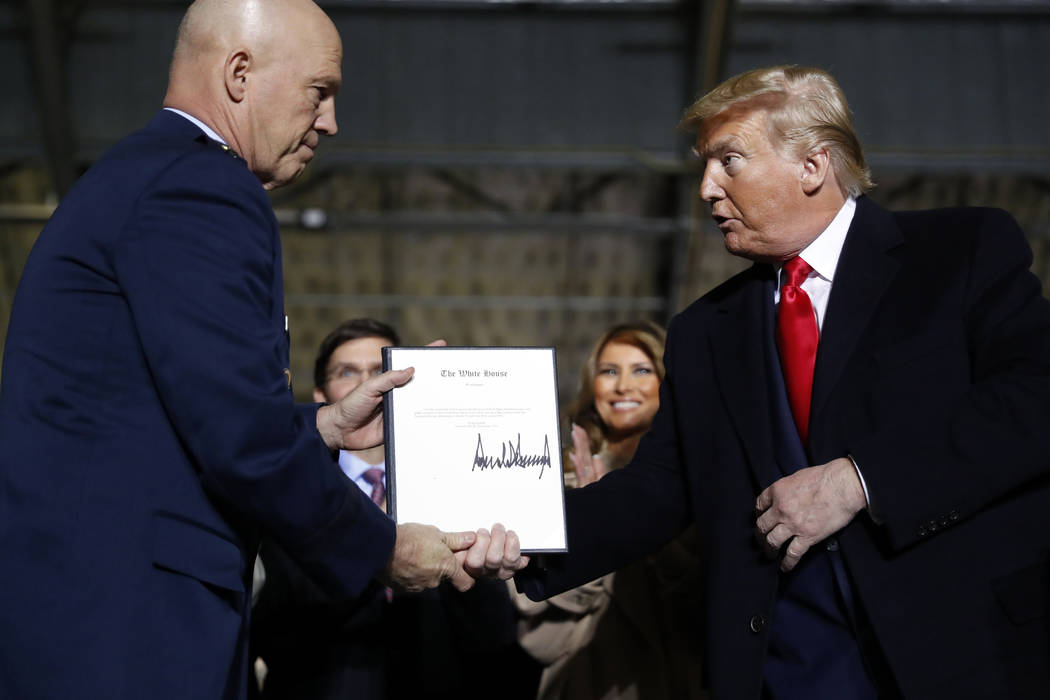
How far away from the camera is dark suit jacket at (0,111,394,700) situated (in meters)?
1.54

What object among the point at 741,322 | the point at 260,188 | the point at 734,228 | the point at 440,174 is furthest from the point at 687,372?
the point at 440,174

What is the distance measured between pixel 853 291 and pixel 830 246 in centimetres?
16

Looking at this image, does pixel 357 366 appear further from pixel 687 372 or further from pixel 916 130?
pixel 916 130

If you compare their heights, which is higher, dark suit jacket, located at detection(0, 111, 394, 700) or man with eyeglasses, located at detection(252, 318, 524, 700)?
dark suit jacket, located at detection(0, 111, 394, 700)

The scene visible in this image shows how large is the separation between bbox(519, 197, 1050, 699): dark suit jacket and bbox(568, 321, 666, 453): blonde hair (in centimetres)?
148

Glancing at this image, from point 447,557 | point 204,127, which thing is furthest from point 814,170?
point 204,127

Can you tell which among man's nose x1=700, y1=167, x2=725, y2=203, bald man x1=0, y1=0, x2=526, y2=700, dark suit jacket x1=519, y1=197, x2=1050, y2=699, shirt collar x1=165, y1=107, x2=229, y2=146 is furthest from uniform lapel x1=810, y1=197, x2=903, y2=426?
shirt collar x1=165, y1=107, x2=229, y2=146

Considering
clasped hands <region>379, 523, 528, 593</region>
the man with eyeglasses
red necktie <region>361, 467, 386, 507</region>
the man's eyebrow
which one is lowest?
the man with eyeglasses

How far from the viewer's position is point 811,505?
1.86 meters

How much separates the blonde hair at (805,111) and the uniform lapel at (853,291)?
12 centimetres

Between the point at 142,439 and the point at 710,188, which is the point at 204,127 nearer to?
the point at 142,439
